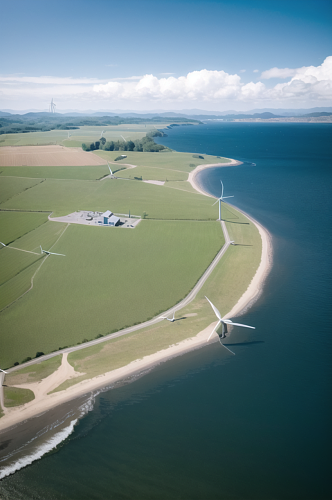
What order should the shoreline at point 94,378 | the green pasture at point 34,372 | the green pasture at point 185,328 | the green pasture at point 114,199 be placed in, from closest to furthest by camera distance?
the shoreline at point 94,378 < the green pasture at point 34,372 < the green pasture at point 185,328 < the green pasture at point 114,199

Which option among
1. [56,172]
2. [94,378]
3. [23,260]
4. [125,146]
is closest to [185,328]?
[94,378]

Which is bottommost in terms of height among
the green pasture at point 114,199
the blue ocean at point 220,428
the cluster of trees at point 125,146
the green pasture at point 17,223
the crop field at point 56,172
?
the blue ocean at point 220,428

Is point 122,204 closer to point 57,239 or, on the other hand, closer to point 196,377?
point 57,239

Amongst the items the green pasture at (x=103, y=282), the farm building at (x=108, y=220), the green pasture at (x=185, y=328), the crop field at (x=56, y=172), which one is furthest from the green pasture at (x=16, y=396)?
the crop field at (x=56, y=172)

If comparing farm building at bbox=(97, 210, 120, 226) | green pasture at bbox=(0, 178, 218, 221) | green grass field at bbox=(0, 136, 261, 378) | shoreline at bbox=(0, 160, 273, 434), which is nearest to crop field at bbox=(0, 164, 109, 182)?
green pasture at bbox=(0, 178, 218, 221)

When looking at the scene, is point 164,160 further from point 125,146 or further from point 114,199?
point 114,199

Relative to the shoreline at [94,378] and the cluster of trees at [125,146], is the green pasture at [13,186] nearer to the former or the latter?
the cluster of trees at [125,146]
